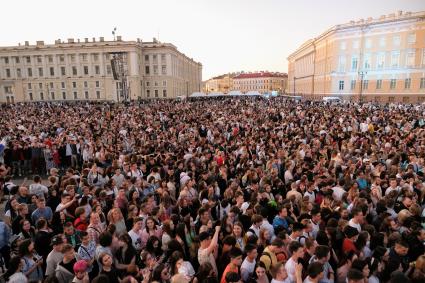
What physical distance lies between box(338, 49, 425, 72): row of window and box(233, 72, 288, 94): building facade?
89.6 meters

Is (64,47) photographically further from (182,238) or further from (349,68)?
(182,238)

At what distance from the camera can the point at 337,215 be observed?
18.2ft

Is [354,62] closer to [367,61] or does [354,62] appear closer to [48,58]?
[367,61]

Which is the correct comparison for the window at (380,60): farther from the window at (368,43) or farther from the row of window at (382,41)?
the window at (368,43)

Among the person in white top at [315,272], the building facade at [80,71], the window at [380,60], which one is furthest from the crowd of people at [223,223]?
the building facade at [80,71]

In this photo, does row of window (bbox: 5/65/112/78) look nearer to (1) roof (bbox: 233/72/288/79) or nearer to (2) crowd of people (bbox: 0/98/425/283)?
(2) crowd of people (bbox: 0/98/425/283)

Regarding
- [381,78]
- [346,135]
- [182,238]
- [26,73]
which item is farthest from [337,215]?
[26,73]

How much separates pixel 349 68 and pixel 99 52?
5643cm

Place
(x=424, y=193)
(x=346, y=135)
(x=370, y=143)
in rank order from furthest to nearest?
(x=346, y=135)
(x=370, y=143)
(x=424, y=193)

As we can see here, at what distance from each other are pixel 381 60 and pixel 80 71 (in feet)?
219

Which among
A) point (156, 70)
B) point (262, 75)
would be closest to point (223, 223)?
point (156, 70)

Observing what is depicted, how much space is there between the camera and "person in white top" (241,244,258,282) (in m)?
4.05

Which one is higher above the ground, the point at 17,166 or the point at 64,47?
the point at 64,47

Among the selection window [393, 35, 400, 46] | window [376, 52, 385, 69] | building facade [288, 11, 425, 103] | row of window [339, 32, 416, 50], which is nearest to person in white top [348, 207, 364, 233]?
building facade [288, 11, 425, 103]
